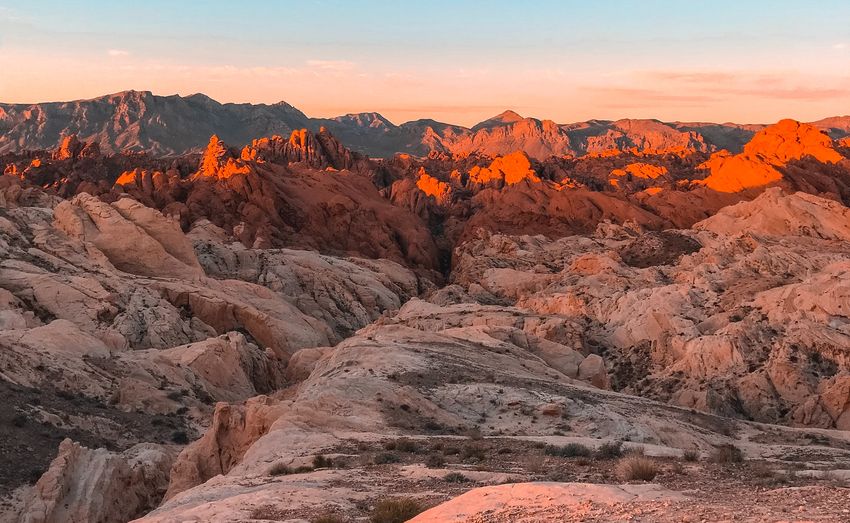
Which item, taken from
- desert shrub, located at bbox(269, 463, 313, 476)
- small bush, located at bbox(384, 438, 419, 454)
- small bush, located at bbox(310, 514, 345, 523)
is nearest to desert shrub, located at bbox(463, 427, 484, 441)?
small bush, located at bbox(384, 438, 419, 454)

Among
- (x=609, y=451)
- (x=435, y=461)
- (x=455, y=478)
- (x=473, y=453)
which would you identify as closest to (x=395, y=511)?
(x=455, y=478)

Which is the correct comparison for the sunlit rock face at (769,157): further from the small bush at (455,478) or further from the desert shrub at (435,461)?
the small bush at (455,478)

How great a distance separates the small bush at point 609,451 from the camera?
56.6ft

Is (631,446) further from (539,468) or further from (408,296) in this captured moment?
(408,296)

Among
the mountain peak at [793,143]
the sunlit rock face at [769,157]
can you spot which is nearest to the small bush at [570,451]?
the sunlit rock face at [769,157]

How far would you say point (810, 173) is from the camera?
10062cm

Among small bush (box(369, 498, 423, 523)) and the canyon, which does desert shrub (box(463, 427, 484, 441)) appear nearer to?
the canyon

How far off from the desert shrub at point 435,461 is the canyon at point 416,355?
0.21 ft

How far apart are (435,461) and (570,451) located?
2.87 m

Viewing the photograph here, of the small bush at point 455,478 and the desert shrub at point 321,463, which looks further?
the desert shrub at point 321,463

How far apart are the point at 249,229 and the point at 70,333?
45.3m

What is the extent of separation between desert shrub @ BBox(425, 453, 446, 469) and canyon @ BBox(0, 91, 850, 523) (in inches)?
2.6

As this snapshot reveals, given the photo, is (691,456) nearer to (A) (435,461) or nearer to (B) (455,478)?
(B) (455,478)

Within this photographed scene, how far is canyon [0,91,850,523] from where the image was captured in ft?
49.5
